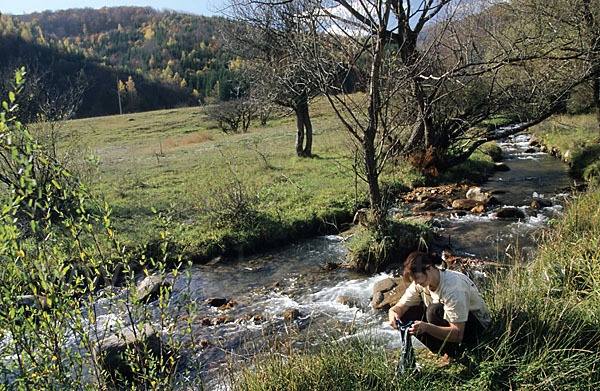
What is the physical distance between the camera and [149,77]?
404 ft

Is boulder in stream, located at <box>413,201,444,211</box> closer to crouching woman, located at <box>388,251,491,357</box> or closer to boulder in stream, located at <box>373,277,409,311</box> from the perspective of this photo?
boulder in stream, located at <box>373,277,409,311</box>

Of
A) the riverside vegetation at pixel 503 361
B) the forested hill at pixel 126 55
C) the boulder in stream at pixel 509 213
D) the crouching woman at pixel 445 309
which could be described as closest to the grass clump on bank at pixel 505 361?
the riverside vegetation at pixel 503 361

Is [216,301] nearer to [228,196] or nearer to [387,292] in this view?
[387,292]

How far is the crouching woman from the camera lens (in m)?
3.92

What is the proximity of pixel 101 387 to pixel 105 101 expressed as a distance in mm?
114735

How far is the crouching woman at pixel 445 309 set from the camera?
12.8 feet

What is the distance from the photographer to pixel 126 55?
15075 cm

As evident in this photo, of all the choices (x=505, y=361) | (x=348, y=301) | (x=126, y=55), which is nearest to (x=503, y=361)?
(x=505, y=361)

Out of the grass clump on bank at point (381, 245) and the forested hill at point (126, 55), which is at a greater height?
the forested hill at point (126, 55)

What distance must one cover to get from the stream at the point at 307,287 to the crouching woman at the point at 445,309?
0.91 m

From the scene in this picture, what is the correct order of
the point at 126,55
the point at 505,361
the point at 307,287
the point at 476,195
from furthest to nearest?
1. the point at 126,55
2. the point at 476,195
3. the point at 307,287
4. the point at 505,361

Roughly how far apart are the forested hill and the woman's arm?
56.9 meters

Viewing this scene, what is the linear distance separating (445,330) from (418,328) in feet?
0.81

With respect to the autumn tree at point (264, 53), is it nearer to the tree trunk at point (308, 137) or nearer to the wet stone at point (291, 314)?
the tree trunk at point (308, 137)
